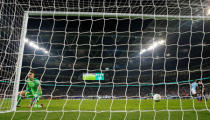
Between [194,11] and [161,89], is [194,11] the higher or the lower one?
the higher one

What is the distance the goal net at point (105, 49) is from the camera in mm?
3773

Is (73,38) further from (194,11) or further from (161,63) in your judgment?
(161,63)

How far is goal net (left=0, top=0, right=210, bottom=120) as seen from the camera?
3.77 metres

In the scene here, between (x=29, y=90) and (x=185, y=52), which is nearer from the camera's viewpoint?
(x=29, y=90)

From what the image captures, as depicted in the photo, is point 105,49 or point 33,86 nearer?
point 33,86

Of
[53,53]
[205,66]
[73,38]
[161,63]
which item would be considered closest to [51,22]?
[73,38]

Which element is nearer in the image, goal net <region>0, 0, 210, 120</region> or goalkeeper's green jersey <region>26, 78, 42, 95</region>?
goal net <region>0, 0, 210, 120</region>

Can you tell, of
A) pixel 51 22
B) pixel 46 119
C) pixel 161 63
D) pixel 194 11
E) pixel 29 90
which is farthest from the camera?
pixel 161 63

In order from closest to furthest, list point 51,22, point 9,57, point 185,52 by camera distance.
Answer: point 9,57 → point 51,22 → point 185,52

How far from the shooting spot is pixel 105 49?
18.6 metres

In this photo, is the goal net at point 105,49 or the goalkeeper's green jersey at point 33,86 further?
the goalkeeper's green jersey at point 33,86

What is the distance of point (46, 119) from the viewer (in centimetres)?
263

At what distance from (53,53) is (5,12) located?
15671mm

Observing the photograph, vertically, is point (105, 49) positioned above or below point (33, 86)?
above
